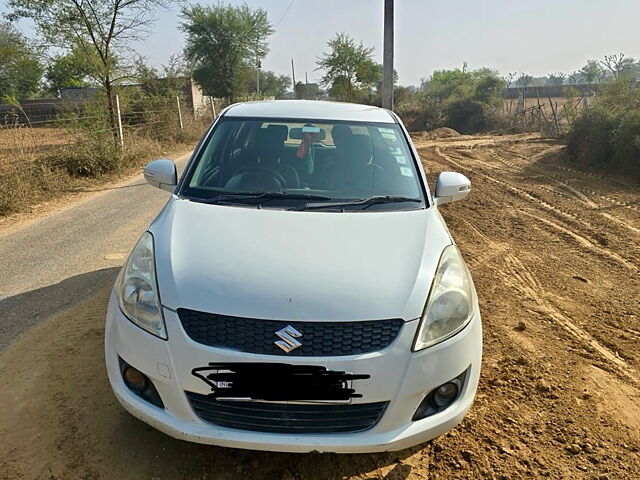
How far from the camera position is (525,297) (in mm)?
4484

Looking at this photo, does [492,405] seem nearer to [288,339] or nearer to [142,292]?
[288,339]

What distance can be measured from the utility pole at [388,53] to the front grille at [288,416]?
13.7 metres

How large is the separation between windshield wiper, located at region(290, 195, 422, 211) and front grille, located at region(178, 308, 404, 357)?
3.41 feet

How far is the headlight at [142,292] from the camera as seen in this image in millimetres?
2096

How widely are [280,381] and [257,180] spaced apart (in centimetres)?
158

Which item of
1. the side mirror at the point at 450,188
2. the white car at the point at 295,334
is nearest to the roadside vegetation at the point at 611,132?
the side mirror at the point at 450,188

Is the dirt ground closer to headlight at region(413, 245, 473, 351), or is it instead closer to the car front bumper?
the car front bumper

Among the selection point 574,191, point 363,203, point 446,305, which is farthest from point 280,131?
point 574,191

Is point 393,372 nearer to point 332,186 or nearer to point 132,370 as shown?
point 132,370

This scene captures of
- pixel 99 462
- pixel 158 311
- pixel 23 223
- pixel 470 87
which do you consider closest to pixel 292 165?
pixel 158 311

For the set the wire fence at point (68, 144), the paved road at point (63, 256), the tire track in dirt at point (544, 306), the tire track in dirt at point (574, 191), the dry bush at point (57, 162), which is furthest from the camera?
the wire fence at point (68, 144)

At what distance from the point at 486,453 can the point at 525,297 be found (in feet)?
7.75

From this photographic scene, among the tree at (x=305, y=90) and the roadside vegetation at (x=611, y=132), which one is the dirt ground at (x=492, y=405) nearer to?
the roadside vegetation at (x=611, y=132)

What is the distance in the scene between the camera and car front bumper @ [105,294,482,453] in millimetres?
1953
